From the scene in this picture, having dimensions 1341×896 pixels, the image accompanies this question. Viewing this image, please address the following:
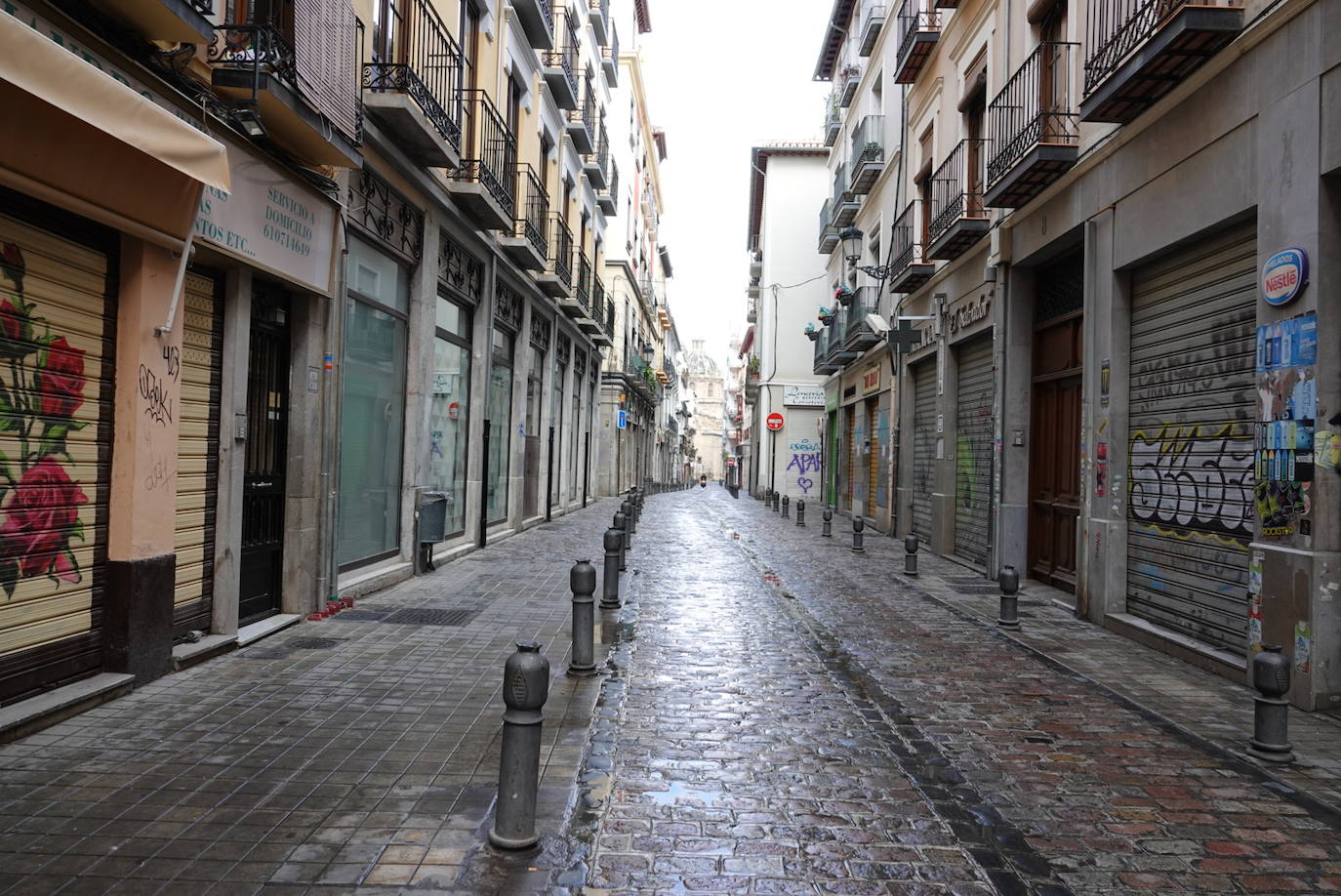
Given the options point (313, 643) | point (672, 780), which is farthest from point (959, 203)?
point (672, 780)

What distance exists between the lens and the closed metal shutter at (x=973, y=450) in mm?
14062

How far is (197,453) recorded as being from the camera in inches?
270

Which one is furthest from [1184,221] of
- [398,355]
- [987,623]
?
[398,355]

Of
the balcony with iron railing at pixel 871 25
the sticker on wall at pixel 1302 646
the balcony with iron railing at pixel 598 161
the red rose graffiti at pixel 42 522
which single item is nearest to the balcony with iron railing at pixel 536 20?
the balcony with iron railing at pixel 598 161

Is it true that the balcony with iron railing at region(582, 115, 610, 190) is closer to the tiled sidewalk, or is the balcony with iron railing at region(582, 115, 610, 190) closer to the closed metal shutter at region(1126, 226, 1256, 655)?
the tiled sidewalk

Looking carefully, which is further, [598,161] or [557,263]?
[598,161]

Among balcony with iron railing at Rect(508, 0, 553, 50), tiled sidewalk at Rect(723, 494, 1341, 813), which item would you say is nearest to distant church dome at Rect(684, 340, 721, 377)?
balcony with iron railing at Rect(508, 0, 553, 50)

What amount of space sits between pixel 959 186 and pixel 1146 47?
746 cm

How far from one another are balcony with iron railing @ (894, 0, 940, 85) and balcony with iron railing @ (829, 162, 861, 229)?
613 centimetres

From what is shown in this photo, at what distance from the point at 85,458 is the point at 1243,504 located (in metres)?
8.67

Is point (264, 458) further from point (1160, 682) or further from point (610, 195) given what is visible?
point (610, 195)

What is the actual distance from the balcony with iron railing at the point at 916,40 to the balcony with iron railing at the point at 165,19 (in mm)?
14248

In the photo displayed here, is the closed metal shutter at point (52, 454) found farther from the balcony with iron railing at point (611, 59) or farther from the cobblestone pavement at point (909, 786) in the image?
the balcony with iron railing at point (611, 59)

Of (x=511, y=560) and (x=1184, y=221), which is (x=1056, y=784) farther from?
(x=511, y=560)
